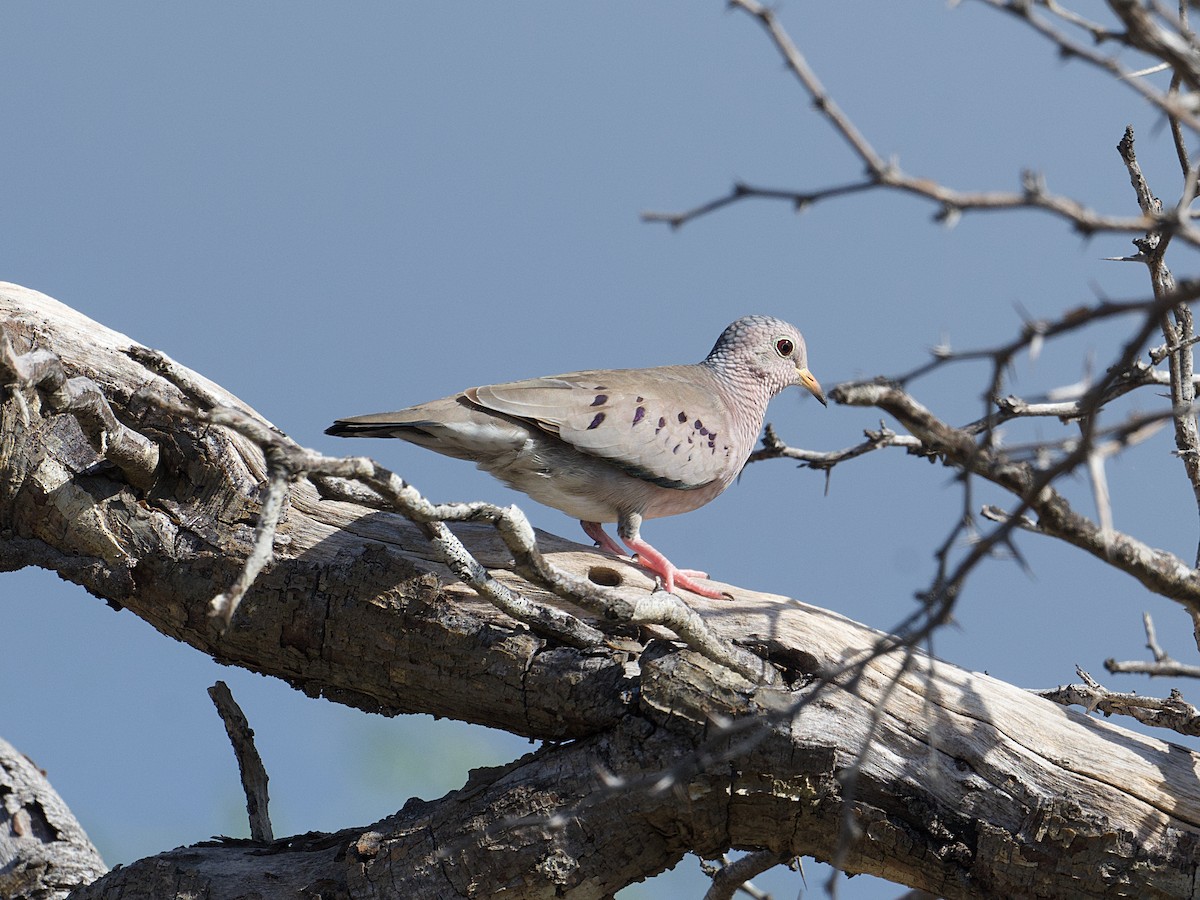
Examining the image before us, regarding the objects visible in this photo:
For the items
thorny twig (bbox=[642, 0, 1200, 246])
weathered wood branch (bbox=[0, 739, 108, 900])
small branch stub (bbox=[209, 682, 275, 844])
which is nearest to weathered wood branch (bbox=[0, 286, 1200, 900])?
small branch stub (bbox=[209, 682, 275, 844])

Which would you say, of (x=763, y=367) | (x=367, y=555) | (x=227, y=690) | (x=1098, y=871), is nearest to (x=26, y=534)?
(x=227, y=690)

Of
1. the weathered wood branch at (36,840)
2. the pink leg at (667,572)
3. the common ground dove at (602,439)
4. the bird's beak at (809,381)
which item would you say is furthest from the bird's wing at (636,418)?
the weathered wood branch at (36,840)

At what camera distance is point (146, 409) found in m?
4.73

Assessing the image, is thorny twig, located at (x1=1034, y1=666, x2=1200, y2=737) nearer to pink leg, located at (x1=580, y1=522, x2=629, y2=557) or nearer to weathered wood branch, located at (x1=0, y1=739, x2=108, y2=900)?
pink leg, located at (x1=580, y1=522, x2=629, y2=557)

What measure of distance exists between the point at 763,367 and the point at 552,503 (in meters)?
1.66

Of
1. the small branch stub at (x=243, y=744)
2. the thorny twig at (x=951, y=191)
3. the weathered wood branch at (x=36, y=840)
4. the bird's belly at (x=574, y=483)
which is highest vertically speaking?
the bird's belly at (x=574, y=483)

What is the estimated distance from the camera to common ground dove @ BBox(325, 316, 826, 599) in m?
4.71

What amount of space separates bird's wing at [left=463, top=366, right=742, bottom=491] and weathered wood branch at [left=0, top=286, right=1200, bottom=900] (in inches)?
20.1

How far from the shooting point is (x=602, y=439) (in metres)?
4.89

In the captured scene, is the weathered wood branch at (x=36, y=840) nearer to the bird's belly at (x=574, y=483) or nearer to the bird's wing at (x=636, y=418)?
the bird's belly at (x=574, y=483)

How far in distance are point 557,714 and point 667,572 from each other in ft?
3.01

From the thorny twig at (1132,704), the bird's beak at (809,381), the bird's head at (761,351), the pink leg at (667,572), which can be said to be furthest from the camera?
the bird's beak at (809,381)

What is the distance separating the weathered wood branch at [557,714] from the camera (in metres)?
3.82

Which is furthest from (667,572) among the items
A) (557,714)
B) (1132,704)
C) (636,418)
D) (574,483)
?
(1132,704)
